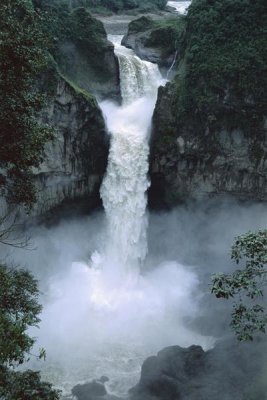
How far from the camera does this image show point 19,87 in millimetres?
10898

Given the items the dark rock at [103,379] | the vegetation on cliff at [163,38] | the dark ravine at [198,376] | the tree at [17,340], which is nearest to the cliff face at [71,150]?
the vegetation on cliff at [163,38]

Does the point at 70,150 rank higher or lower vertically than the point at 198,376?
higher

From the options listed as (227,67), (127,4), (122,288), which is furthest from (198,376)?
(127,4)

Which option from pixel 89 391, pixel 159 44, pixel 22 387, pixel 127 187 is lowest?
pixel 89 391

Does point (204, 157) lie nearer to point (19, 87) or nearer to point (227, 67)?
point (227, 67)

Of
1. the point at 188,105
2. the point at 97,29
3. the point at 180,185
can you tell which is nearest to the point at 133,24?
the point at 97,29

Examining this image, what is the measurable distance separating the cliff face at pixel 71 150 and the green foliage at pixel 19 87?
17167mm

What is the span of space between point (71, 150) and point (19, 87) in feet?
64.9

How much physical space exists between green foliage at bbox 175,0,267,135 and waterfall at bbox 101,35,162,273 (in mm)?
3147

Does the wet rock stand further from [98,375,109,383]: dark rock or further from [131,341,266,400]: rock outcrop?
[131,341,266,400]: rock outcrop

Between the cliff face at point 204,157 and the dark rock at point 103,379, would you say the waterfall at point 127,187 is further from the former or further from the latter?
the dark rock at point 103,379

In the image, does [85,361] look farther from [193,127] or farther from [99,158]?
[193,127]

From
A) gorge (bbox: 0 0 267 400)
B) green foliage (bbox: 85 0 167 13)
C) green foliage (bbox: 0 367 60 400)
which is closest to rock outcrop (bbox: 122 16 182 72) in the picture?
gorge (bbox: 0 0 267 400)

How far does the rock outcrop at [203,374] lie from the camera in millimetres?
20708
